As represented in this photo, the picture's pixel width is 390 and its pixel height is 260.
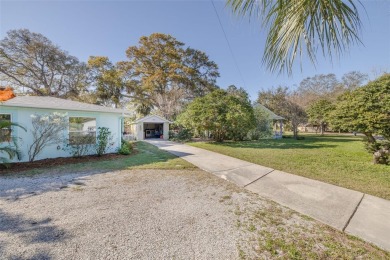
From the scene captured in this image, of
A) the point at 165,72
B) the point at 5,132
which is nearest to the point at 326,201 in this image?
the point at 5,132

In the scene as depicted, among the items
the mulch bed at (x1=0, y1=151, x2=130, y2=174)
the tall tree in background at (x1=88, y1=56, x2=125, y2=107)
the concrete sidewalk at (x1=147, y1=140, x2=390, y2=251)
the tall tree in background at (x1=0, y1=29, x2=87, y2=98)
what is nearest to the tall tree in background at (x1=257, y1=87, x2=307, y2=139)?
the concrete sidewalk at (x1=147, y1=140, x2=390, y2=251)

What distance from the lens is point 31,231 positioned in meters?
2.87

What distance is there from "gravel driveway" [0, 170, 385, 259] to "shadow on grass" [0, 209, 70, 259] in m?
0.01

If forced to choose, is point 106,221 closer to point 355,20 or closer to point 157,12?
point 355,20

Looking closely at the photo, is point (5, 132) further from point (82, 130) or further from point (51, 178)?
point (51, 178)

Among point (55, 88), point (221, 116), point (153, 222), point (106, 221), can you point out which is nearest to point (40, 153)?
point (106, 221)

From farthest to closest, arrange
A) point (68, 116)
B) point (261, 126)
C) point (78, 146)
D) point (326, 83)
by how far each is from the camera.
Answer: point (326, 83) → point (261, 126) → point (78, 146) → point (68, 116)

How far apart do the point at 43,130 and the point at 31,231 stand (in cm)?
650

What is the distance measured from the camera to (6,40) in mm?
21078

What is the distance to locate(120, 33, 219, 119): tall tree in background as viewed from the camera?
27.1m

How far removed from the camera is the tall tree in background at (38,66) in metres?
21.8

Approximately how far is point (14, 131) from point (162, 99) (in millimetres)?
22445

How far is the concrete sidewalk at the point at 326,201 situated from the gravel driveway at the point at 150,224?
34 cm

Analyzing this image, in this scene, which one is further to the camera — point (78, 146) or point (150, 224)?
point (78, 146)
